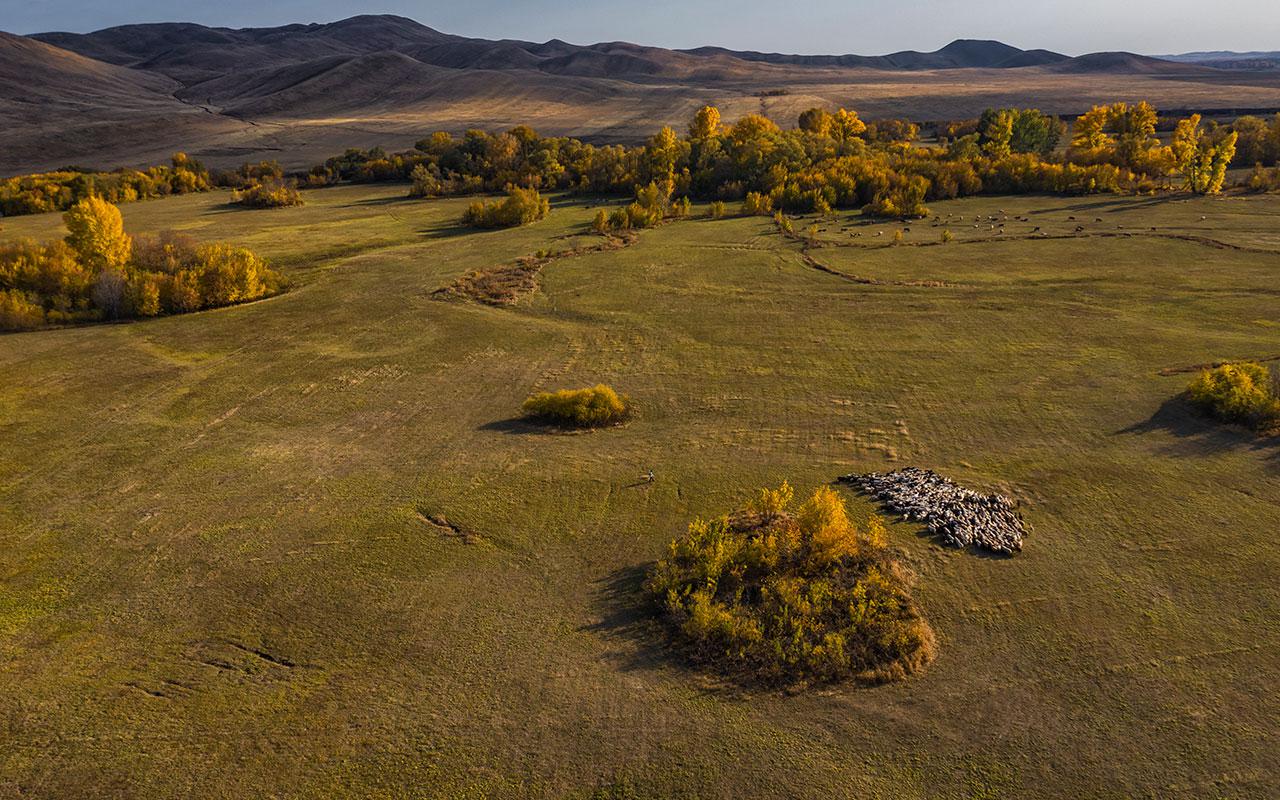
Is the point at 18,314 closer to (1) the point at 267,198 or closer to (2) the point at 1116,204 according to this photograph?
(1) the point at 267,198

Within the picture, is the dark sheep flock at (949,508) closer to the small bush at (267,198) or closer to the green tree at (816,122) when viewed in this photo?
the small bush at (267,198)

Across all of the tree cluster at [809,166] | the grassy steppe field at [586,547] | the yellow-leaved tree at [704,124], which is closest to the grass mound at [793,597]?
the grassy steppe field at [586,547]

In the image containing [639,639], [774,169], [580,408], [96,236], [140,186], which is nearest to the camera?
[639,639]

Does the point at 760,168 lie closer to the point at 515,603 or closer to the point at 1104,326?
the point at 1104,326

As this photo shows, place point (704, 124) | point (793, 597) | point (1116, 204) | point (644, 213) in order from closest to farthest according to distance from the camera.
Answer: point (793, 597) → point (644, 213) → point (1116, 204) → point (704, 124)

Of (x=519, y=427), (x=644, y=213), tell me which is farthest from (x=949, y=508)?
(x=644, y=213)

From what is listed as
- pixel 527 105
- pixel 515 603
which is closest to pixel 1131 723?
pixel 515 603
